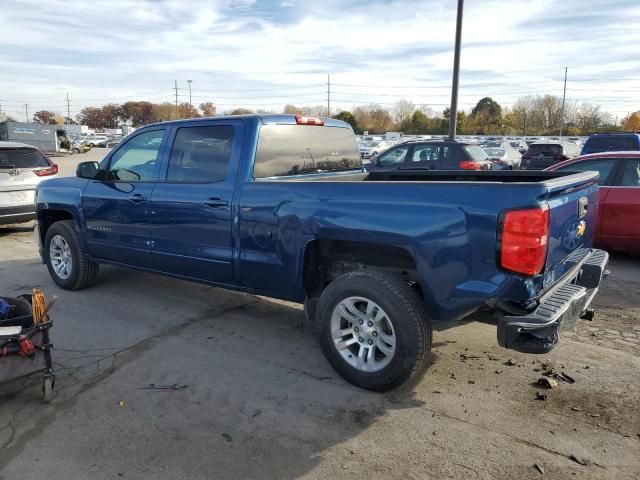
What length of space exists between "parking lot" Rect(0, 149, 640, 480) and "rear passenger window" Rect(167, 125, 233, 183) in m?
1.43

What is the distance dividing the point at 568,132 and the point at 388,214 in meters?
73.2

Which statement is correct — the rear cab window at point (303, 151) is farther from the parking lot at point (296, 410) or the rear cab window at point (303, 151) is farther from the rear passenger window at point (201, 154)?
the parking lot at point (296, 410)

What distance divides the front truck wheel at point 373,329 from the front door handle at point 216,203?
1246 mm

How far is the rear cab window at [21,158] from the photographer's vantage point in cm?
952

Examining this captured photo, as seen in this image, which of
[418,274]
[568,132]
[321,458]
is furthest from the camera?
[568,132]

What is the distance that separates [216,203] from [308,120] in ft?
4.06

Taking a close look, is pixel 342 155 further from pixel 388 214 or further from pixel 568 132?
pixel 568 132

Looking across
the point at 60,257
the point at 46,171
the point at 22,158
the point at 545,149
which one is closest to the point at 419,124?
the point at 545,149

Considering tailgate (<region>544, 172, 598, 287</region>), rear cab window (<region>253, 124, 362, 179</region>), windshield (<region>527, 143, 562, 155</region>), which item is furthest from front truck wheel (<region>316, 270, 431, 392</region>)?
windshield (<region>527, 143, 562, 155</region>)

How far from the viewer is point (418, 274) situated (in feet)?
11.3

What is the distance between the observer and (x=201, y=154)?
4758 mm

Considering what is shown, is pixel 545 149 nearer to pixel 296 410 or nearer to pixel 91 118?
pixel 296 410

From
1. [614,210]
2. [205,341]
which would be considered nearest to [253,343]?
[205,341]

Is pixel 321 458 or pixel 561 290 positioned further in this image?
pixel 561 290
